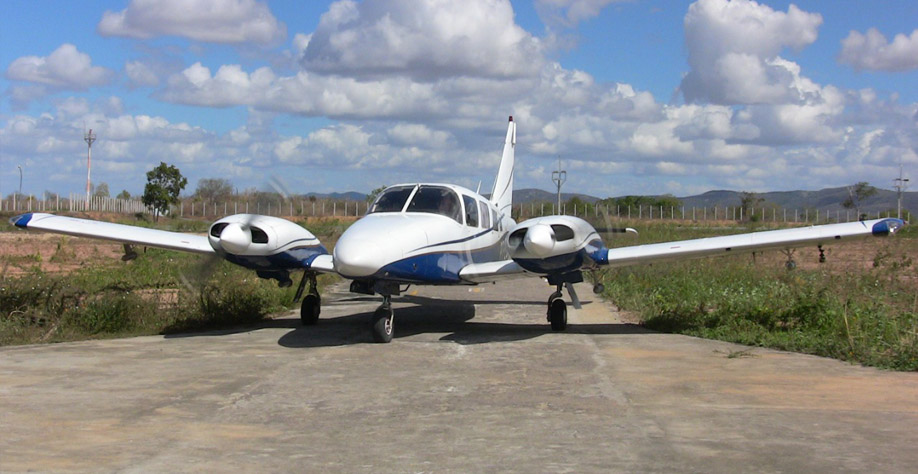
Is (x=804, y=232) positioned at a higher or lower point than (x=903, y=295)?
higher

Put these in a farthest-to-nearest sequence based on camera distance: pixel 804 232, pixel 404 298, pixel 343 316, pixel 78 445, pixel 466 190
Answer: pixel 404 298 → pixel 343 316 → pixel 466 190 → pixel 804 232 → pixel 78 445

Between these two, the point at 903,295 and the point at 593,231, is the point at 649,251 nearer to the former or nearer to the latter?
the point at 593,231

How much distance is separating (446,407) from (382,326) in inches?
178

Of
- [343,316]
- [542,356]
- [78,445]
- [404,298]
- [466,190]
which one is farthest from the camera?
[404,298]

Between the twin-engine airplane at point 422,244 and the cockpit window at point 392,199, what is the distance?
0.02m

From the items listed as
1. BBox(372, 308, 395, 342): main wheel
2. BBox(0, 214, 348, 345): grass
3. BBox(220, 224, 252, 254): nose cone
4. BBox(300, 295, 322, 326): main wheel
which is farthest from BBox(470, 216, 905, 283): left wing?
BBox(0, 214, 348, 345): grass

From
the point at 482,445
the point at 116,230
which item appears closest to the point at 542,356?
the point at 482,445

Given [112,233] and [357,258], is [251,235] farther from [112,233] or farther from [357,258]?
[112,233]

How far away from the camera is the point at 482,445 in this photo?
6.31 m

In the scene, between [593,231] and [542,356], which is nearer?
[542,356]

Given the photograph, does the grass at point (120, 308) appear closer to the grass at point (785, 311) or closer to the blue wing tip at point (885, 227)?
the grass at point (785, 311)

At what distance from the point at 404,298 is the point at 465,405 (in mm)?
12156

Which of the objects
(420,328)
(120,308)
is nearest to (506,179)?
(420,328)

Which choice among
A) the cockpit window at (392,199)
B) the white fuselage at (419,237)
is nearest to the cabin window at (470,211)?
the white fuselage at (419,237)
